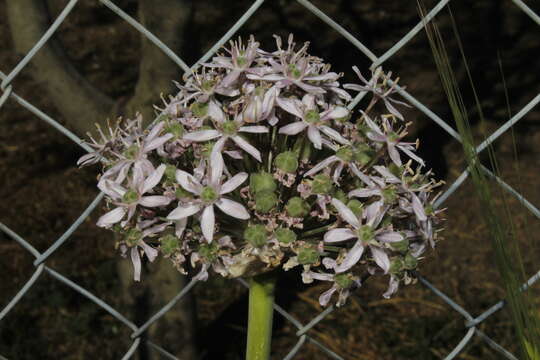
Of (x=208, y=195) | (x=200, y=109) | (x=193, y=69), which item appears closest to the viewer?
(x=208, y=195)

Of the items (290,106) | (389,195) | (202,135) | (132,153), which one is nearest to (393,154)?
(389,195)

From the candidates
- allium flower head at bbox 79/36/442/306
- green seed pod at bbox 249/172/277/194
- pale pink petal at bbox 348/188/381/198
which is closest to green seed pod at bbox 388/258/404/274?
allium flower head at bbox 79/36/442/306

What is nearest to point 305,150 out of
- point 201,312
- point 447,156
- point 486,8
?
point 201,312

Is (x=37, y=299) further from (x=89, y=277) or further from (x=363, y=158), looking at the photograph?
(x=363, y=158)

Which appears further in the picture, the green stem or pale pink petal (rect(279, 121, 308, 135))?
the green stem

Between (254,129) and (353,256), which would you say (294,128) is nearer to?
(254,129)

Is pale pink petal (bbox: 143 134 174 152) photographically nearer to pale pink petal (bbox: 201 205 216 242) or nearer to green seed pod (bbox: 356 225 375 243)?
pale pink petal (bbox: 201 205 216 242)
